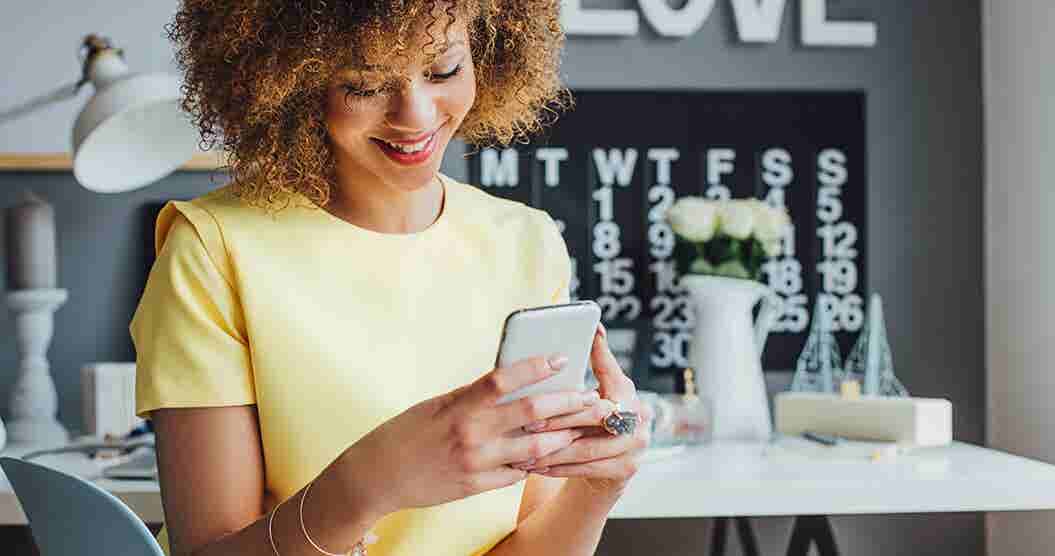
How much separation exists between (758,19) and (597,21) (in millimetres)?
314

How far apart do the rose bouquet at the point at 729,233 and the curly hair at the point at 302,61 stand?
1.03 m

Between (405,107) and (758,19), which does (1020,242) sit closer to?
(758,19)

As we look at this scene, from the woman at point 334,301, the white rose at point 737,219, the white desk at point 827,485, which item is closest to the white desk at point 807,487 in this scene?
the white desk at point 827,485

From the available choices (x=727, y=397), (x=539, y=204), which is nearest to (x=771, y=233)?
(x=727, y=397)

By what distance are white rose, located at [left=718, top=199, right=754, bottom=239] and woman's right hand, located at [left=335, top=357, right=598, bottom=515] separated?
53.0 inches

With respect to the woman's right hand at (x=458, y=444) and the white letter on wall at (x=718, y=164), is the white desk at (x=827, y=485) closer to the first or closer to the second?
the white letter on wall at (x=718, y=164)

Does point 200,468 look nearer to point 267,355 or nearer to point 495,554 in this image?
point 267,355

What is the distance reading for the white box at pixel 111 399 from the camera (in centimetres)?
205

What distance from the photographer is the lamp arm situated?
2217mm

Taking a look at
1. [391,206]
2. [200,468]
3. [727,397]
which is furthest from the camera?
[727,397]

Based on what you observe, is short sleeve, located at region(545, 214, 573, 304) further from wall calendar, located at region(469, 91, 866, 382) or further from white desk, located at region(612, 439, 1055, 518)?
wall calendar, located at region(469, 91, 866, 382)

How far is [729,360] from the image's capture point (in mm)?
2080

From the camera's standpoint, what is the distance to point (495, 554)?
3.48 feet

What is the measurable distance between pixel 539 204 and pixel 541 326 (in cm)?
151
